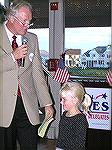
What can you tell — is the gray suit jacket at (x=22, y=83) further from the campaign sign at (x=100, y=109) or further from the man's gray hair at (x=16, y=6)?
the campaign sign at (x=100, y=109)

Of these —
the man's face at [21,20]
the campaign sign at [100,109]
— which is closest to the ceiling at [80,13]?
the campaign sign at [100,109]

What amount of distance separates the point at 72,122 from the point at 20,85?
39 centimetres

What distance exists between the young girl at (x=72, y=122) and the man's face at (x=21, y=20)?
1.51 feet

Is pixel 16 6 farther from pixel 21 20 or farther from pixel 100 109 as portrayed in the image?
pixel 100 109

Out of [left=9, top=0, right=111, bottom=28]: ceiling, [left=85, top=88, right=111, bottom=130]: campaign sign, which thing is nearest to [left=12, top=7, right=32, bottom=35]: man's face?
[left=85, top=88, right=111, bottom=130]: campaign sign

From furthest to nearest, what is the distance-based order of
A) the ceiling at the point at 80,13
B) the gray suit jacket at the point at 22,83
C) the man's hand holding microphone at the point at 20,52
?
the ceiling at the point at 80,13 → the gray suit jacket at the point at 22,83 → the man's hand holding microphone at the point at 20,52

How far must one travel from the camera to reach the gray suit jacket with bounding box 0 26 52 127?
2240 millimetres

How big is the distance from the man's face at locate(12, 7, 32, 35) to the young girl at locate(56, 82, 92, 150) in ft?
1.51

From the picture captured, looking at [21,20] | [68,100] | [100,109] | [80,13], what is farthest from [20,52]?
[80,13]

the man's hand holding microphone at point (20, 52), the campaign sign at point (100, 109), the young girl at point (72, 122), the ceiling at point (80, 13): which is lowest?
the campaign sign at point (100, 109)

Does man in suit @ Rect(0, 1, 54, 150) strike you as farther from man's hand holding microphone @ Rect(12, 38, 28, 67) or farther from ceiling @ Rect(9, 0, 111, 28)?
ceiling @ Rect(9, 0, 111, 28)

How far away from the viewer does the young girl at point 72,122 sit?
223 centimetres

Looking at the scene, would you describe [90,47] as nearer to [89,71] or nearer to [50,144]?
[89,71]

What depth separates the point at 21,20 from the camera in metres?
2.19
